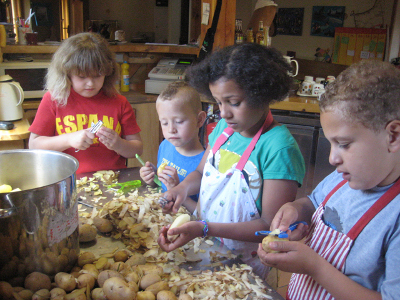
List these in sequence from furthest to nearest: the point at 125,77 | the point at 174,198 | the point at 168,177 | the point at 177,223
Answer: the point at 125,77 < the point at 168,177 < the point at 174,198 < the point at 177,223

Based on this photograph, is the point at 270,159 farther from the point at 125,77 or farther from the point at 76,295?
the point at 125,77

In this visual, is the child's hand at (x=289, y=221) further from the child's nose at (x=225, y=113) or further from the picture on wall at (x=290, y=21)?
the picture on wall at (x=290, y=21)

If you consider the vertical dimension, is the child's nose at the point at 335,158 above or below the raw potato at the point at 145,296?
above

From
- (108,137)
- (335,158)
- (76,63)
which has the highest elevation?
(76,63)

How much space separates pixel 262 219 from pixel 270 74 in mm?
492

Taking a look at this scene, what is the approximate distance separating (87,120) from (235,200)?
1.10 m

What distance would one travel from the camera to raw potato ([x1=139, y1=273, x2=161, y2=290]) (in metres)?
0.92

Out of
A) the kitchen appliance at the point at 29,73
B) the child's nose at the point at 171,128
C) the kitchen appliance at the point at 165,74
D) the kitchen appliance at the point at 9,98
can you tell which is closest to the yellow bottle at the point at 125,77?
the kitchen appliance at the point at 165,74

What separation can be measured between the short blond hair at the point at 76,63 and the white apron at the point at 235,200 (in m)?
0.88

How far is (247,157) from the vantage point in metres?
1.24

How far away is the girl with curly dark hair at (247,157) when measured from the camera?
1.16 meters

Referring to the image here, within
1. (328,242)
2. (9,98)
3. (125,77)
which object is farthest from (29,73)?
(328,242)

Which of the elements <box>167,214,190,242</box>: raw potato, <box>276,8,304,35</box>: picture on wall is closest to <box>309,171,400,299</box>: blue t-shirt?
<box>167,214,190,242</box>: raw potato

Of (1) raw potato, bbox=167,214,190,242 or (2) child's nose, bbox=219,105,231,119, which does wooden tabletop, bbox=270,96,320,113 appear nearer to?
(2) child's nose, bbox=219,105,231,119
